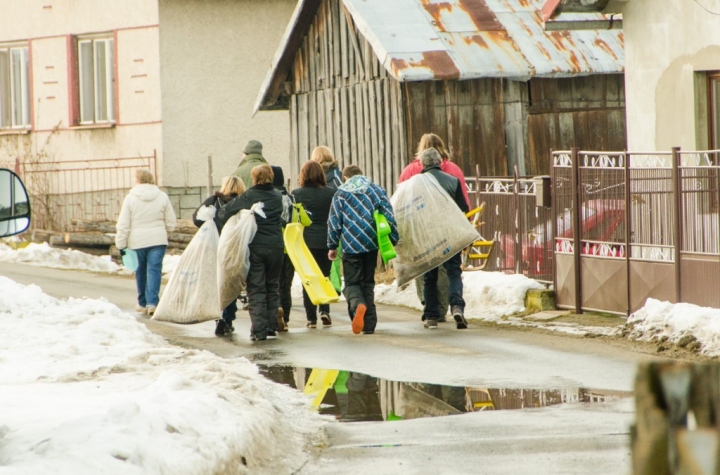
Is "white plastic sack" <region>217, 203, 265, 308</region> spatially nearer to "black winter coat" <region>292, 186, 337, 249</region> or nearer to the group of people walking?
the group of people walking

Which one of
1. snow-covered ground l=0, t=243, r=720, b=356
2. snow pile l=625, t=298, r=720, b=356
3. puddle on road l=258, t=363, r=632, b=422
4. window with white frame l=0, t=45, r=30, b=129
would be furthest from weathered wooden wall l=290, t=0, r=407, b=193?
puddle on road l=258, t=363, r=632, b=422

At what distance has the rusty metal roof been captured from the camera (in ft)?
57.5

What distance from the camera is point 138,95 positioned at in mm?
24797

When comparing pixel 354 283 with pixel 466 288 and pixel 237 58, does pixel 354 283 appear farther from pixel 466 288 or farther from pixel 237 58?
pixel 237 58

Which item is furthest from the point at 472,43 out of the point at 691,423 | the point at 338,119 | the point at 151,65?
the point at 691,423

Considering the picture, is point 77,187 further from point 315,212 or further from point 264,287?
point 264,287

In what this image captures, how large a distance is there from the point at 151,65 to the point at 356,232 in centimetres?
1359

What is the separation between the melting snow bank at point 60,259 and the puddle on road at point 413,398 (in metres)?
13.0

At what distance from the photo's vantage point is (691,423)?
305 centimetres

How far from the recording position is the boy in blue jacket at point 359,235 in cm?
1206

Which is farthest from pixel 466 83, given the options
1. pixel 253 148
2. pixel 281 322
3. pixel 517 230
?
pixel 281 322

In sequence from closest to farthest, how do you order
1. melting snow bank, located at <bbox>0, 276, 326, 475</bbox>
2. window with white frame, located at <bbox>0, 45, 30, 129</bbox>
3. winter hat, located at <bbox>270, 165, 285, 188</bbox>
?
melting snow bank, located at <bbox>0, 276, 326, 475</bbox> < winter hat, located at <bbox>270, 165, 285, 188</bbox> < window with white frame, located at <bbox>0, 45, 30, 129</bbox>

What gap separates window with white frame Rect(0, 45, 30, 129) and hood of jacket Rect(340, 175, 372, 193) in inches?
639

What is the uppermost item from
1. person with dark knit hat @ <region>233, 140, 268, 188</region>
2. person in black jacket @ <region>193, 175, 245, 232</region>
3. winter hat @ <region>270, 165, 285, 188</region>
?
person with dark knit hat @ <region>233, 140, 268, 188</region>
